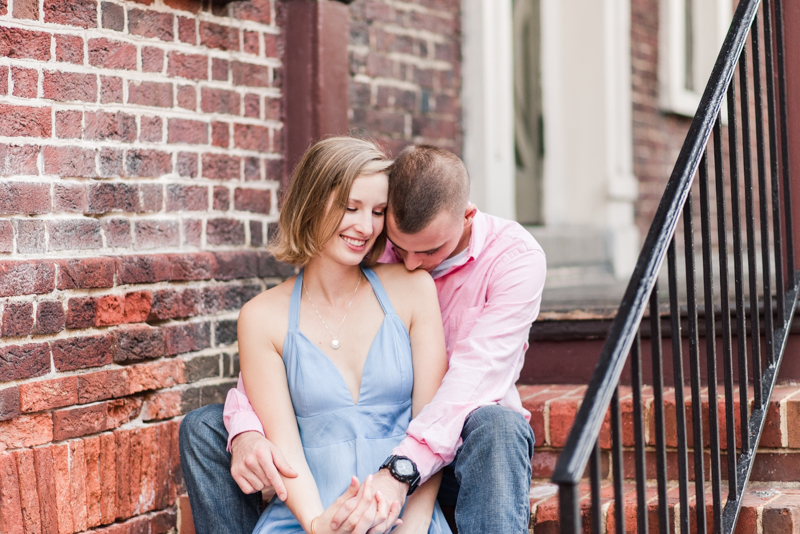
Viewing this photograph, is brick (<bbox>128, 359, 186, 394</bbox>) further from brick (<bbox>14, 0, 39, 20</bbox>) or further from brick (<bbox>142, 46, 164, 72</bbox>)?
brick (<bbox>14, 0, 39, 20</bbox>)

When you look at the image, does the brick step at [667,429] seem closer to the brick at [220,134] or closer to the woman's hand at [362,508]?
the woman's hand at [362,508]

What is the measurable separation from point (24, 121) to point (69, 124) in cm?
14

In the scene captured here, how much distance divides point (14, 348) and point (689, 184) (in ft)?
5.82

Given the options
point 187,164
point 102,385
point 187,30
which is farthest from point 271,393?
point 187,30

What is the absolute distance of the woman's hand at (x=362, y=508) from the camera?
1.93 meters

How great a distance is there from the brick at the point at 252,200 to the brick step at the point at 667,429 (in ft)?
3.75

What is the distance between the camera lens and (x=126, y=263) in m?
2.58

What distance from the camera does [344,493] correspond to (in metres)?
2.05

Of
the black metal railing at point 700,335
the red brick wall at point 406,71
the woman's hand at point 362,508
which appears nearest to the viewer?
the black metal railing at point 700,335

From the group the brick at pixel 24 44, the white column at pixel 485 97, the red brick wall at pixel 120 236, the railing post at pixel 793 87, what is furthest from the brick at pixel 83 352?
the white column at pixel 485 97

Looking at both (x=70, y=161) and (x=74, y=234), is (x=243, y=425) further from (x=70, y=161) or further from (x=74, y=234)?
(x=70, y=161)

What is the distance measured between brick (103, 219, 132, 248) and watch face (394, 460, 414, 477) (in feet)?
3.77

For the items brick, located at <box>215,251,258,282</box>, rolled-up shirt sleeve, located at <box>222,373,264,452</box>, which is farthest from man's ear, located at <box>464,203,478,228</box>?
brick, located at <box>215,251,258,282</box>

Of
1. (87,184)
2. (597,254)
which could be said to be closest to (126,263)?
(87,184)
